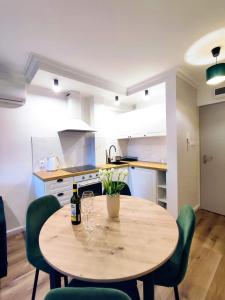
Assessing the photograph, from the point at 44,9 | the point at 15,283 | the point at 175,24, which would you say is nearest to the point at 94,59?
the point at 44,9

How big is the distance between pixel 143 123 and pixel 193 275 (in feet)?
7.97

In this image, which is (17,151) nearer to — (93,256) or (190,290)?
(93,256)

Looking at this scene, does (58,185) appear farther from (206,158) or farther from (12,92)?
(206,158)

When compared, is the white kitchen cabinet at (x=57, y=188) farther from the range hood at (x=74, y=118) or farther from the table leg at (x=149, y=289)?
the table leg at (x=149, y=289)

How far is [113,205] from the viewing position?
1270 mm

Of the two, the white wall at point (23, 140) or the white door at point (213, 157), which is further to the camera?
the white door at point (213, 157)

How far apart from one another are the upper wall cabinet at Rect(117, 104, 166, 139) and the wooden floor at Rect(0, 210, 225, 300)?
5.70 feet

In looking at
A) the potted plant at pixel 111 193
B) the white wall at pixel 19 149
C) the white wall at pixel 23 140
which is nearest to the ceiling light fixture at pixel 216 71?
the potted plant at pixel 111 193

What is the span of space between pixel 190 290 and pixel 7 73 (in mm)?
3492

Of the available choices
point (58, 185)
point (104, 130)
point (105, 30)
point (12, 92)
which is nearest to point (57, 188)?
point (58, 185)

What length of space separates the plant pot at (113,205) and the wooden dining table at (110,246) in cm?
4

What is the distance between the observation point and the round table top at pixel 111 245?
30.0 inches

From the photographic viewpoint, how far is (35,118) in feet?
9.06

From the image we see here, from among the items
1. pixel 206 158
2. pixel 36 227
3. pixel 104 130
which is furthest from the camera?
pixel 104 130
